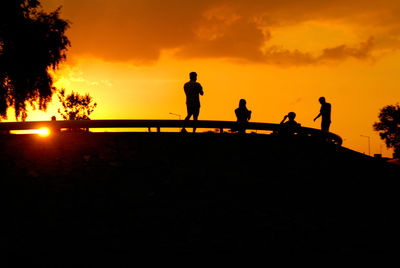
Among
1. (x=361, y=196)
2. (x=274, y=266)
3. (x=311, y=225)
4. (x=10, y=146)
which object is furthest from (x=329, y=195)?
(x=10, y=146)

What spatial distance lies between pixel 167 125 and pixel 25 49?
12.9m

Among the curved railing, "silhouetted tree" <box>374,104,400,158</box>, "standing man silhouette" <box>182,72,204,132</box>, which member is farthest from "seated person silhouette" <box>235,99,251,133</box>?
"silhouetted tree" <box>374,104,400,158</box>

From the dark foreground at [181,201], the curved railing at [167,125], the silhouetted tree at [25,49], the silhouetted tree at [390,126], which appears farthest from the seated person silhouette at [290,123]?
the silhouetted tree at [390,126]

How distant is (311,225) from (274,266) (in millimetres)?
1845

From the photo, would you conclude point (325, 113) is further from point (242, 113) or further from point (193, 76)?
point (193, 76)

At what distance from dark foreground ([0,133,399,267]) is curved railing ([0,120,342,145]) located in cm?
130

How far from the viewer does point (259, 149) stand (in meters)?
14.9

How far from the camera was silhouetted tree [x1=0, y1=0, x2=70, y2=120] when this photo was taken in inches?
1061

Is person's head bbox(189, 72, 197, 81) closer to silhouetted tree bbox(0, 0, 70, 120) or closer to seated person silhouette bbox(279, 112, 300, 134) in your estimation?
seated person silhouette bbox(279, 112, 300, 134)

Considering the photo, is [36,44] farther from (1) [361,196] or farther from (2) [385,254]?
(2) [385,254]

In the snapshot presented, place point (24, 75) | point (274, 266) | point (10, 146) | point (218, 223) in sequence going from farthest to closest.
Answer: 1. point (24, 75)
2. point (10, 146)
3. point (218, 223)
4. point (274, 266)

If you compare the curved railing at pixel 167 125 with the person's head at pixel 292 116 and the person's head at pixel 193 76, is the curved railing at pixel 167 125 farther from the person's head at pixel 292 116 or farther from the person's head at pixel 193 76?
the person's head at pixel 193 76

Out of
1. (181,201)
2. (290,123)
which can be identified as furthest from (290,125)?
(181,201)

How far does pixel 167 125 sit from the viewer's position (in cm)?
1758
